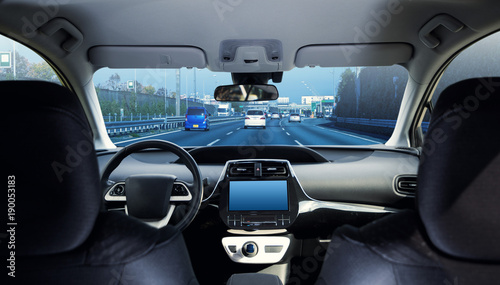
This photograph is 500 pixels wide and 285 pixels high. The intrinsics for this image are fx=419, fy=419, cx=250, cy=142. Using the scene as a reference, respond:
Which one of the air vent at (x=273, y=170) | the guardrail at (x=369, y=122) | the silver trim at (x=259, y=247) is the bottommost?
the guardrail at (x=369, y=122)

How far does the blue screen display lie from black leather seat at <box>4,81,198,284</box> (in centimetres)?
183

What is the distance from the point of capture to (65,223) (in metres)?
1.38

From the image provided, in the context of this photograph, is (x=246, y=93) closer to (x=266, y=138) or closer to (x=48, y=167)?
(x=48, y=167)

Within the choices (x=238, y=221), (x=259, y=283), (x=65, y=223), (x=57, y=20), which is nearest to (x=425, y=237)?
(x=65, y=223)

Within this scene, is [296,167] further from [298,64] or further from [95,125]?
[95,125]

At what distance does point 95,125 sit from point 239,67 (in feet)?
5.87

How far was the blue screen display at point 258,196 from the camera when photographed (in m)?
3.36

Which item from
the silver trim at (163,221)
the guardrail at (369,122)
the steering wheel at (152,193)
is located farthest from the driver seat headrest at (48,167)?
the guardrail at (369,122)

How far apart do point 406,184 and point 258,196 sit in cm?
163

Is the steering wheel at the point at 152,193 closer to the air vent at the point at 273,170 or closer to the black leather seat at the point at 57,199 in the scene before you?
the air vent at the point at 273,170

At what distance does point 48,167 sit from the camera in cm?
135

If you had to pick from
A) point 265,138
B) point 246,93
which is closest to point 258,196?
point 246,93

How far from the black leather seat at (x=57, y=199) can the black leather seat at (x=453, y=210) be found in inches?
37.8

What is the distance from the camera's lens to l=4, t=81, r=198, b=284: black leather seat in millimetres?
1343
